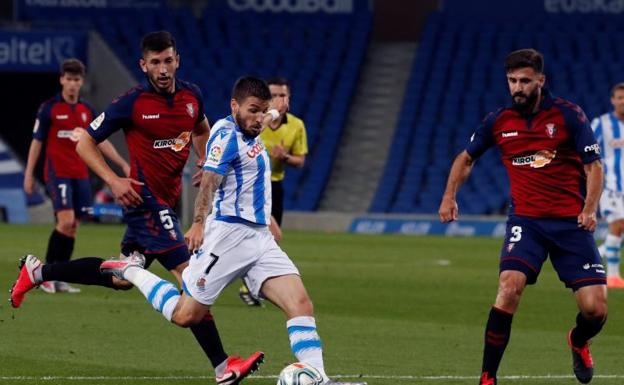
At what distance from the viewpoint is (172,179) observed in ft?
33.1

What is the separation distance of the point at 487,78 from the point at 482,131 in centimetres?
2469

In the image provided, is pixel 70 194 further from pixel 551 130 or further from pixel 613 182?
pixel 551 130

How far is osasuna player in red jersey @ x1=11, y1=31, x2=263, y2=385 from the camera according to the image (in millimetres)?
9727

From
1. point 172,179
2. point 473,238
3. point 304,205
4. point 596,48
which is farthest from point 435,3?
point 172,179

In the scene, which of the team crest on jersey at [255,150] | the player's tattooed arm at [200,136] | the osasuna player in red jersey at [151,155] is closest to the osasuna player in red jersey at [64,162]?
the osasuna player in red jersey at [151,155]

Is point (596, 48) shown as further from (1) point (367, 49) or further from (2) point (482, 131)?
(2) point (482, 131)

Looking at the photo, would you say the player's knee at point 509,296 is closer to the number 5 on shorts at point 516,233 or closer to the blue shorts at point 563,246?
the blue shorts at point 563,246

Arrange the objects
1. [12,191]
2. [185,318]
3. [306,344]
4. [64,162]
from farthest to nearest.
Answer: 1. [12,191]
2. [64,162]
3. [185,318]
4. [306,344]

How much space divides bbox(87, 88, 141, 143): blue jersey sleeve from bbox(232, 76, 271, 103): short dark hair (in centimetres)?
152

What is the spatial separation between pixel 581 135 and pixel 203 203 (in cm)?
239

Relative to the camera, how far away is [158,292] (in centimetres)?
891

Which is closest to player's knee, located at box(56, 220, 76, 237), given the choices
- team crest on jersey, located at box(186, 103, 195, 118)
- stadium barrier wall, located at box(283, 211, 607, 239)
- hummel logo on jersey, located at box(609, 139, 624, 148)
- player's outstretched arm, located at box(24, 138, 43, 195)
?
player's outstretched arm, located at box(24, 138, 43, 195)

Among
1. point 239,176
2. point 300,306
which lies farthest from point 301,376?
point 239,176

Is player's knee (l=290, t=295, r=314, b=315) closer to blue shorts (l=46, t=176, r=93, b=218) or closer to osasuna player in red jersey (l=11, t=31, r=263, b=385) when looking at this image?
osasuna player in red jersey (l=11, t=31, r=263, b=385)
